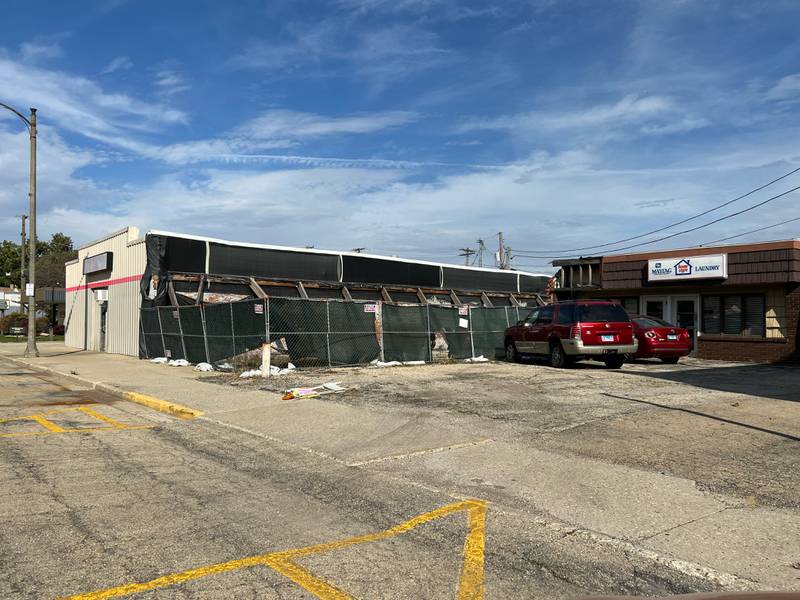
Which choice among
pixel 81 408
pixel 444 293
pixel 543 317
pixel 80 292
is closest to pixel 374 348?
pixel 543 317

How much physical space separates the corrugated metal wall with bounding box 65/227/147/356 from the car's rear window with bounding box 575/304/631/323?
15130 millimetres

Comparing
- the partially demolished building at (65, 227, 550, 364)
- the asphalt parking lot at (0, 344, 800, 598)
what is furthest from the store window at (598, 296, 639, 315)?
the asphalt parking lot at (0, 344, 800, 598)

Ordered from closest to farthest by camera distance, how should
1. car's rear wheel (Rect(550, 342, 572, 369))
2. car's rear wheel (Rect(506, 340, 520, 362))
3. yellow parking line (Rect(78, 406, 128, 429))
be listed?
yellow parking line (Rect(78, 406, 128, 429))
car's rear wheel (Rect(550, 342, 572, 369))
car's rear wheel (Rect(506, 340, 520, 362))

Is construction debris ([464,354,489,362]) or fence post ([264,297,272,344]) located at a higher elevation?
fence post ([264,297,272,344])

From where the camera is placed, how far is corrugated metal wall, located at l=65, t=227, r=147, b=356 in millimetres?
24359

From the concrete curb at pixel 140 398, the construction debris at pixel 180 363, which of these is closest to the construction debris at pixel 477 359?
the construction debris at pixel 180 363

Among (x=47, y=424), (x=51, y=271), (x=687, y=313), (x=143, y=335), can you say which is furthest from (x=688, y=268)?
(x=51, y=271)

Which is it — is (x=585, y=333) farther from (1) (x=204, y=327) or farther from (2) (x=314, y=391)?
(1) (x=204, y=327)

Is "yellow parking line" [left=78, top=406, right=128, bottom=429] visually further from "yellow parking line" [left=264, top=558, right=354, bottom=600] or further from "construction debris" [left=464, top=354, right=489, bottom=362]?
"construction debris" [left=464, top=354, right=489, bottom=362]

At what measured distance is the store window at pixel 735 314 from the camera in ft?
68.9

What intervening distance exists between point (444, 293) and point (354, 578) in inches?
986

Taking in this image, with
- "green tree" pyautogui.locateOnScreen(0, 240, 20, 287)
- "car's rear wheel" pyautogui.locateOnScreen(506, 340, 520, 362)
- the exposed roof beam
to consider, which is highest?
"green tree" pyautogui.locateOnScreen(0, 240, 20, 287)

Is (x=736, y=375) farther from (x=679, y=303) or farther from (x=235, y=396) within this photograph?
(x=235, y=396)

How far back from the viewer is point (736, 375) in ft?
51.6
